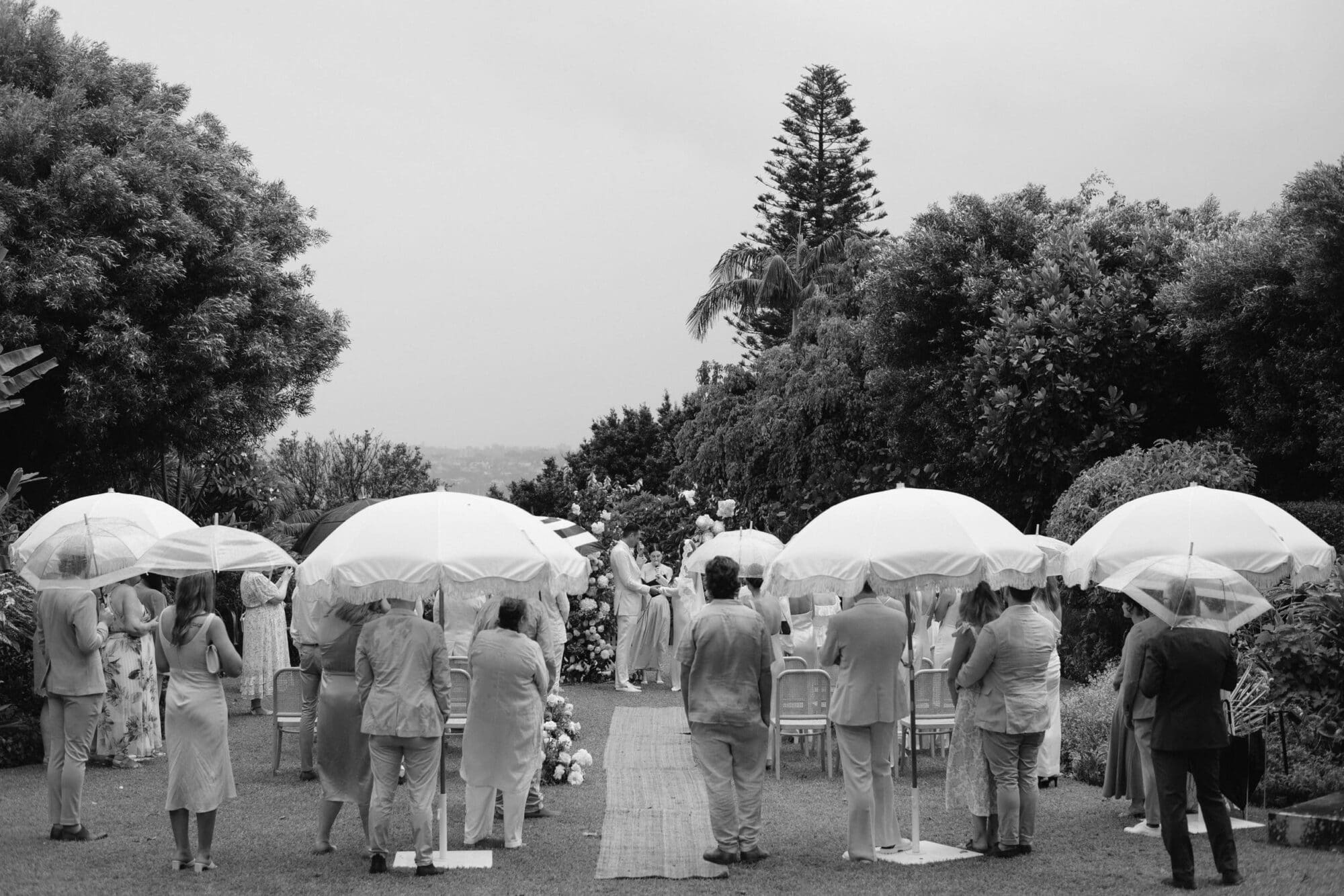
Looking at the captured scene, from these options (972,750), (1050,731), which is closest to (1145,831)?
(972,750)

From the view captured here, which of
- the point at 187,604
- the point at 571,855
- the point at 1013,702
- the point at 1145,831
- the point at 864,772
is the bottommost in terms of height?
the point at 571,855

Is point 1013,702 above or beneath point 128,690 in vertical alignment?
above

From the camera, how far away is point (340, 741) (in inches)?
331

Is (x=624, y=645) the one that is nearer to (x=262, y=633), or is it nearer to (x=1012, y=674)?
(x=262, y=633)

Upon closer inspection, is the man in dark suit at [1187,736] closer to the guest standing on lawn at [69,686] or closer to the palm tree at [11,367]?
the guest standing on lawn at [69,686]

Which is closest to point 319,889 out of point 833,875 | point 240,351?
point 833,875

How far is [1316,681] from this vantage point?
30.9ft

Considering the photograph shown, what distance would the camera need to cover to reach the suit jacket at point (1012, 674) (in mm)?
8211

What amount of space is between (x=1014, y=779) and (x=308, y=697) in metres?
5.77

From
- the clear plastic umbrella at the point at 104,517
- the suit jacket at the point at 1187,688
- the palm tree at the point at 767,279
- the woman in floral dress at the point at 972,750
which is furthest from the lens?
the palm tree at the point at 767,279

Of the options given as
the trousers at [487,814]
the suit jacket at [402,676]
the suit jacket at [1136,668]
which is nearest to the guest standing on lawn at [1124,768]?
the suit jacket at [1136,668]

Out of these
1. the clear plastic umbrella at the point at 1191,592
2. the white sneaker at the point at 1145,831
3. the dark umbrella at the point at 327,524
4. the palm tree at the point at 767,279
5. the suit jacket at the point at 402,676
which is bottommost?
the white sneaker at the point at 1145,831

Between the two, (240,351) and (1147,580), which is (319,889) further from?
(240,351)

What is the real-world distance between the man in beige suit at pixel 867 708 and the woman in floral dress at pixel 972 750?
396 mm
